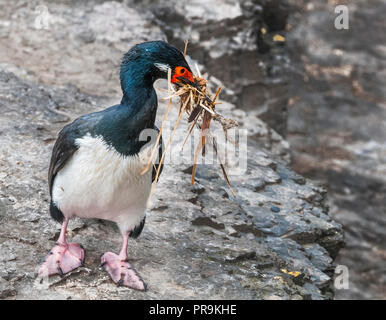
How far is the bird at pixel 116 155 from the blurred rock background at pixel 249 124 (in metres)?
0.17

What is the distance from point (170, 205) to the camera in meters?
4.79

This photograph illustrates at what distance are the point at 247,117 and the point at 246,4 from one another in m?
1.92

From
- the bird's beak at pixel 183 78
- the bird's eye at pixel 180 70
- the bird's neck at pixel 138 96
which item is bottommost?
the bird's neck at pixel 138 96

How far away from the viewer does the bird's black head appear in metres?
3.56

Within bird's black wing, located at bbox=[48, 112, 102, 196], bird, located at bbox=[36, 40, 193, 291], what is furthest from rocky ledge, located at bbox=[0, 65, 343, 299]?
bird's black wing, located at bbox=[48, 112, 102, 196]

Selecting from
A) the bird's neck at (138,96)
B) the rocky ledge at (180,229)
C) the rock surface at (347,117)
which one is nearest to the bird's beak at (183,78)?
the bird's neck at (138,96)

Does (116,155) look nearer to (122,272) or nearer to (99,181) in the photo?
(99,181)

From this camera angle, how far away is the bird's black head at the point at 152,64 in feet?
11.7

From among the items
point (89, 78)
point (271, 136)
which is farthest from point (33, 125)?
point (271, 136)

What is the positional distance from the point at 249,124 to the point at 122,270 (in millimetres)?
3767

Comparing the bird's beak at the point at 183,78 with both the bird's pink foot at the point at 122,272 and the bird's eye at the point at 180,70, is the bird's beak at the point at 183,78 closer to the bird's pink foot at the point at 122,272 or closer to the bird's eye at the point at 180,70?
the bird's eye at the point at 180,70

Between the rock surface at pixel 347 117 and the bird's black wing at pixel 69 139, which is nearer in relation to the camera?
the bird's black wing at pixel 69 139

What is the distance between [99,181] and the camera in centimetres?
359

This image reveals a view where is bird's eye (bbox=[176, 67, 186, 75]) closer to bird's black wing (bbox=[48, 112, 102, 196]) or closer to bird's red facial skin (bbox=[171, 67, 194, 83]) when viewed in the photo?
bird's red facial skin (bbox=[171, 67, 194, 83])
